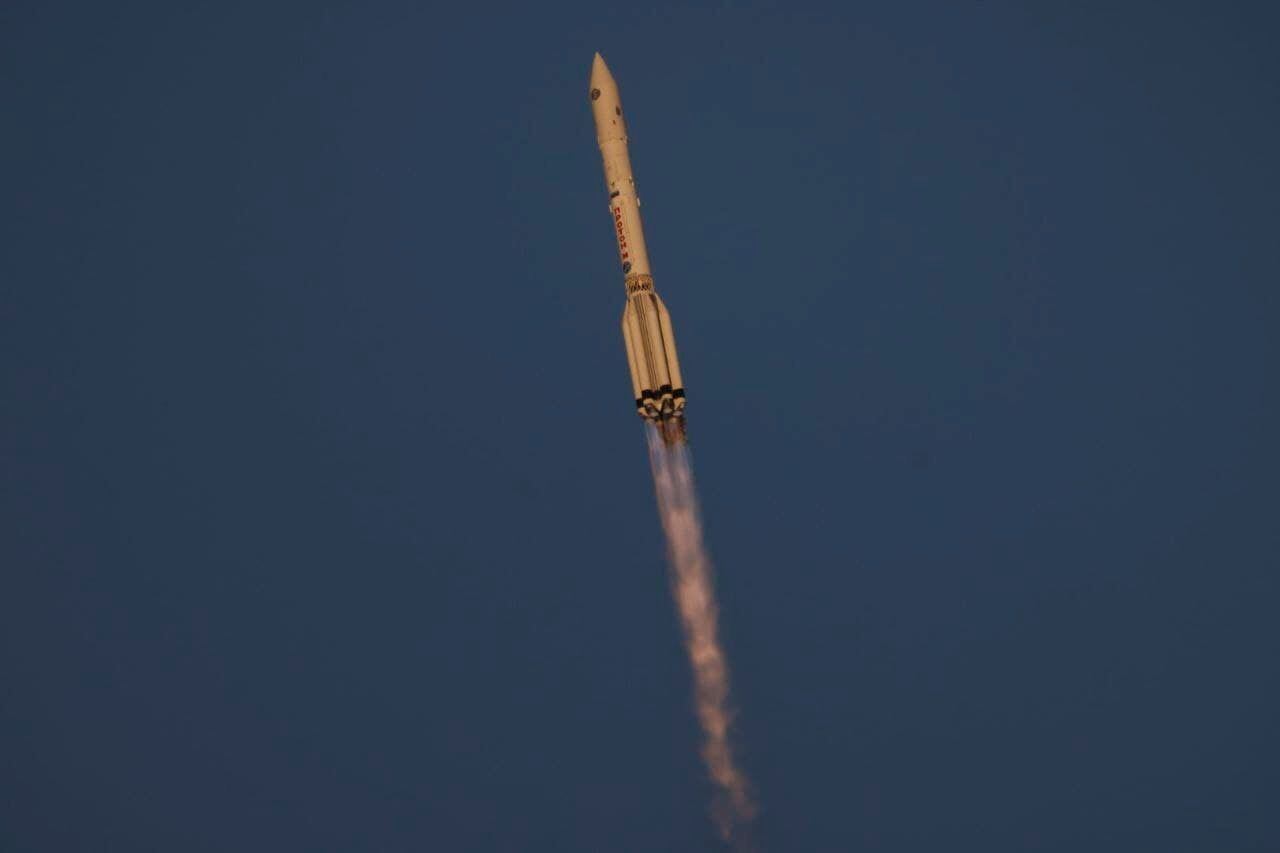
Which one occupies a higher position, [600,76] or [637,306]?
[600,76]

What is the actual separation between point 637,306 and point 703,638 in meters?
11.8

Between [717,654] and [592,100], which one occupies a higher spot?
[592,100]

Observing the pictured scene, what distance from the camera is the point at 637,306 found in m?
82.8

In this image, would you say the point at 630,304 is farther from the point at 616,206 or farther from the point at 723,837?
the point at 723,837

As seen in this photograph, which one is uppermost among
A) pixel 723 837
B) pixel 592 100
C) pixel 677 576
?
pixel 592 100

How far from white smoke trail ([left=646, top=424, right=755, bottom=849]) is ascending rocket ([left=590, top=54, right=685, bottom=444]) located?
6007 millimetres

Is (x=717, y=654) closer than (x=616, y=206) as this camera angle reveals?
No

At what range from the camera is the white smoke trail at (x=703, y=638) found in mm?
88688

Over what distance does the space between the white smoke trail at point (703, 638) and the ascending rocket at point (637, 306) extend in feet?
19.7

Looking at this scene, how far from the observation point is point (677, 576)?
8962 cm

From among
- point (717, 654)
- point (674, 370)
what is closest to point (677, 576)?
point (717, 654)

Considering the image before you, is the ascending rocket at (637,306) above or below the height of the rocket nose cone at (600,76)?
below

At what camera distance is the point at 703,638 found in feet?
295

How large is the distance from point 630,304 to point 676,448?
13.6 feet
